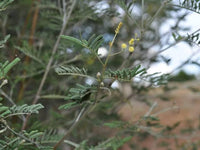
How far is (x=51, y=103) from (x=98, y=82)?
140cm

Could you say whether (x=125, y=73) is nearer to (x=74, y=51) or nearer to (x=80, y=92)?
(x=80, y=92)

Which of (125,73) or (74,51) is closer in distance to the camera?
(125,73)

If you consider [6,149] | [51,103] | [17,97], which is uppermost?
[6,149]

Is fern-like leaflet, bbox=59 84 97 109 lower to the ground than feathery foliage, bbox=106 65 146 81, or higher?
lower

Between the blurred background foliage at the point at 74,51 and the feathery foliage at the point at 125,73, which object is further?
the blurred background foliage at the point at 74,51

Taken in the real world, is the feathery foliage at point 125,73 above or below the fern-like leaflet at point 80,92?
above

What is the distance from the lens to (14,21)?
2100 mm

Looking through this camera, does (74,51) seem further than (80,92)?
Yes

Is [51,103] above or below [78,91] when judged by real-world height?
below

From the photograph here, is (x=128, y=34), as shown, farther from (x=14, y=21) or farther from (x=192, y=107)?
(x=192, y=107)

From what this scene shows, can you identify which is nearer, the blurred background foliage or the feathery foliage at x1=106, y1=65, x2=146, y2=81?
the feathery foliage at x1=106, y1=65, x2=146, y2=81

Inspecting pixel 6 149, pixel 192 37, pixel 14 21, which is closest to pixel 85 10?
pixel 192 37

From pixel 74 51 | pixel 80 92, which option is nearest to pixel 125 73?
pixel 80 92

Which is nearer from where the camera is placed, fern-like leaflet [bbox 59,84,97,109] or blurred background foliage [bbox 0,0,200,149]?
fern-like leaflet [bbox 59,84,97,109]
